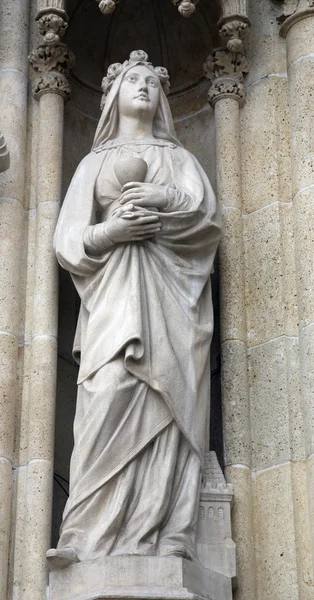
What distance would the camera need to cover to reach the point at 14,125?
938cm

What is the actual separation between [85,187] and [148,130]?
1.87ft

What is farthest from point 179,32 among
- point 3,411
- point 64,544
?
point 64,544

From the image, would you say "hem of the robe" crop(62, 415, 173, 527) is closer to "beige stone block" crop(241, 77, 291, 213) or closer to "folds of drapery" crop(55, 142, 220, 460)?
"folds of drapery" crop(55, 142, 220, 460)

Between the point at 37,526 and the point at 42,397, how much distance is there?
753 millimetres

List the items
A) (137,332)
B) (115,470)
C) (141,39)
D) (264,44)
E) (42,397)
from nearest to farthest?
(115,470) < (137,332) < (42,397) < (264,44) < (141,39)

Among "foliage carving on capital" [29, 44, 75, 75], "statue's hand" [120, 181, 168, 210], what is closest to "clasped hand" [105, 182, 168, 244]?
"statue's hand" [120, 181, 168, 210]

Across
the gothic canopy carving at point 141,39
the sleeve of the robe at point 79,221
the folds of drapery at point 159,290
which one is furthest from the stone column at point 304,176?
the sleeve of the robe at point 79,221

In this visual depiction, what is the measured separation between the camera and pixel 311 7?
9.48 metres

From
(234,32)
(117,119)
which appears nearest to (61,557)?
(117,119)

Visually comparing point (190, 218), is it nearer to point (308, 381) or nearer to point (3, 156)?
point (308, 381)

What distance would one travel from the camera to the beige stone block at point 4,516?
820 centimetres

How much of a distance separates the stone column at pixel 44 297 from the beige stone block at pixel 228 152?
3.19 feet

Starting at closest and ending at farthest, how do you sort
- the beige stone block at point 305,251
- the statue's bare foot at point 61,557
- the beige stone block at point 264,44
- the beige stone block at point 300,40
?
the statue's bare foot at point 61,557 → the beige stone block at point 305,251 → the beige stone block at point 300,40 → the beige stone block at point 264,44

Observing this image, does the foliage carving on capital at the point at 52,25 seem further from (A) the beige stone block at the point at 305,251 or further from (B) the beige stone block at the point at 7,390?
(B) the beige stone block at the point at 7,390
